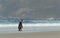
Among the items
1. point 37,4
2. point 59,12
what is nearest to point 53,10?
point 59,12

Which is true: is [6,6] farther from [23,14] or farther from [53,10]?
[53,10]

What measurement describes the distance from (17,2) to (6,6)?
262cm

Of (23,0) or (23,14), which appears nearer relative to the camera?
(23,14)

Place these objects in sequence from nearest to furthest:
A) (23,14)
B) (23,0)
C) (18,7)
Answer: (23,14)
(18,7)
(23,0)

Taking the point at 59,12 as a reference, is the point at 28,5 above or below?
above

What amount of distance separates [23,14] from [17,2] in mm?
4185

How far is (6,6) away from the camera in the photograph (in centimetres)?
3931

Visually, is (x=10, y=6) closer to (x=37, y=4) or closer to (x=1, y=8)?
(x=1, y=8)

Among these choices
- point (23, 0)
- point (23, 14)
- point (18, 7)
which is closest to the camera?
point (23, 14)

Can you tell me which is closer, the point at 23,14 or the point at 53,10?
the point at 23,14

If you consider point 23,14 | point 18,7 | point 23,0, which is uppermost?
point 23,0

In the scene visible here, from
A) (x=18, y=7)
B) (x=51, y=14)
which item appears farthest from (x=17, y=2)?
(x=51, y=14)

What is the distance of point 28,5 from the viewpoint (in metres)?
39.2

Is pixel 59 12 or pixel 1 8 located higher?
pixel 1 8
